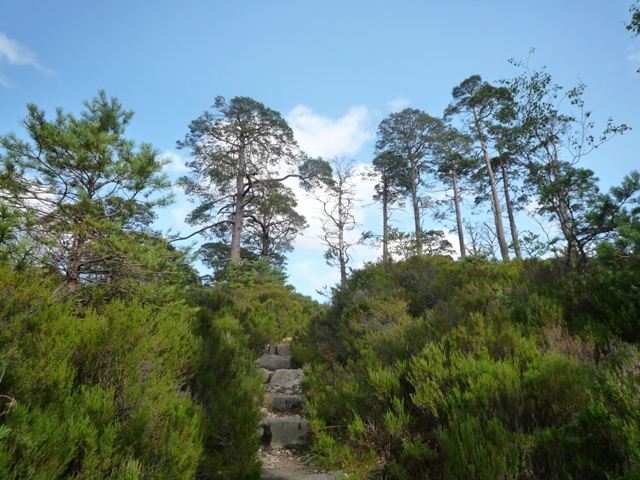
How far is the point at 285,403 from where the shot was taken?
22.1 feet

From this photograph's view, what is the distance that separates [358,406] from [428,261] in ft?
22.1

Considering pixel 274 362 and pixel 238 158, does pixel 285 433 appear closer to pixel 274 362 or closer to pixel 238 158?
pixel 274 362

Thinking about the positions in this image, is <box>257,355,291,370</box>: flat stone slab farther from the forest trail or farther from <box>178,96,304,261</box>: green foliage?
<box>178,96,304,261</box>: green foliage

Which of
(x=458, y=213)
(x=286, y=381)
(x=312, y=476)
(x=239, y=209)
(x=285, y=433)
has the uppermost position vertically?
(x=458, y=213)

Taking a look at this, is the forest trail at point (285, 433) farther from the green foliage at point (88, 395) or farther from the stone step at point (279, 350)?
the green foliage at point (88, 395)

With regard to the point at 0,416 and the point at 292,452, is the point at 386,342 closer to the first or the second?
the point at 292,452

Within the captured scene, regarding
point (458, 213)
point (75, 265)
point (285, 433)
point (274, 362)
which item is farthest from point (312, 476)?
point (458, 213)

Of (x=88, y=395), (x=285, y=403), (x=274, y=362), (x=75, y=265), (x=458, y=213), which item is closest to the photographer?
(x=88, y=395)

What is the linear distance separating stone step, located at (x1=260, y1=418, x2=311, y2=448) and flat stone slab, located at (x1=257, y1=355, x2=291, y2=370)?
3.49 m

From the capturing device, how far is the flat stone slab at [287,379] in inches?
304

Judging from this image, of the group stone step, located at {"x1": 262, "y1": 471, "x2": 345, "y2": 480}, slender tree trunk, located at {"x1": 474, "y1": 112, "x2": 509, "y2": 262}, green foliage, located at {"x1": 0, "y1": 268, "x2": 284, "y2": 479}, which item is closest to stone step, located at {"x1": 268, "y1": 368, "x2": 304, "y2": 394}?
green foliage, located at {"x1": 0, "y1": 268, "x2": 284, "y2": 479}

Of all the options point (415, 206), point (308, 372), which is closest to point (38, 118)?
point (308, 372)

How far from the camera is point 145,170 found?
15.1ft

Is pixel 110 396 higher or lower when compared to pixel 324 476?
higher
